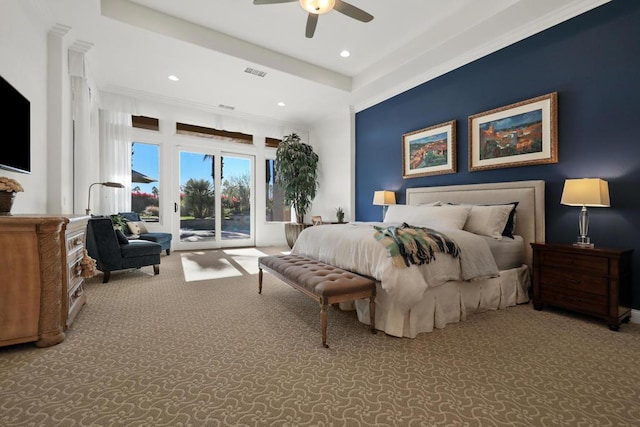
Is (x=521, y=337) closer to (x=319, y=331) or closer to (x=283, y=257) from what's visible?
(x=319, y=331)

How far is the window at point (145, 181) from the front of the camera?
20.4 feet

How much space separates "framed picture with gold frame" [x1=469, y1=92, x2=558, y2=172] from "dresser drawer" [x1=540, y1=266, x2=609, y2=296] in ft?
4.23

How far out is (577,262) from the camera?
267 centimetres

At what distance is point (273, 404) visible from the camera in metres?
1.53

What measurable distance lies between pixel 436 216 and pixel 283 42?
3.42m

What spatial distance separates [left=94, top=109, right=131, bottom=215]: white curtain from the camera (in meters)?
5.56

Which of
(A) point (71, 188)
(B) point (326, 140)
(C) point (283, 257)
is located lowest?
(C) point (283, 257)

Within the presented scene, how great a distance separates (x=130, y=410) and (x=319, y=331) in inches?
54.0

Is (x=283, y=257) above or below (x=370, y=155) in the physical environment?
below

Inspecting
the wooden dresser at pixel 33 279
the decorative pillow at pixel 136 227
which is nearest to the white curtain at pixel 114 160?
the decorative pillow at pixel 136 227

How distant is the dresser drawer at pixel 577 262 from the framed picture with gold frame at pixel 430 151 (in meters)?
1.89

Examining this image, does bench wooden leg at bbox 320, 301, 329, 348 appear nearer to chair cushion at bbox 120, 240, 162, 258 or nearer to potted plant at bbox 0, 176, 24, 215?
potted plant at bbox 0, 176, 24, 215

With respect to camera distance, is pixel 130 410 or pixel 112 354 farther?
pixel 112 354

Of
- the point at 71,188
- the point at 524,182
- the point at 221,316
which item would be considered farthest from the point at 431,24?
the point at 71,188
